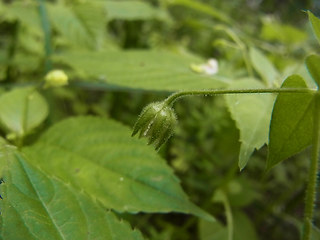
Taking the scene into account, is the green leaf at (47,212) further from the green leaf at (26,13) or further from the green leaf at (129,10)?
the green leaf at (129,10)

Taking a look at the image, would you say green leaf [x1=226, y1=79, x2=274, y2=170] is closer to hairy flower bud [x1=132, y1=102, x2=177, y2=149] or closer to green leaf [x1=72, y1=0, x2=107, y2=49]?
hairy flower bud [x1=132, y1=102, x2=177, y2=149]

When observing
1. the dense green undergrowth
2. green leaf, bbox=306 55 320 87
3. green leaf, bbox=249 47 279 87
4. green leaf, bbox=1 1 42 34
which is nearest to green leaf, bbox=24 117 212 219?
the dense green undergrowth

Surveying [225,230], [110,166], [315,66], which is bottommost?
[225,230]

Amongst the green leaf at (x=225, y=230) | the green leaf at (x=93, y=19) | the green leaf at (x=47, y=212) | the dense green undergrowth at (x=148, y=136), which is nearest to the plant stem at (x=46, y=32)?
the dense green undergrowth at (x=148, y=136)

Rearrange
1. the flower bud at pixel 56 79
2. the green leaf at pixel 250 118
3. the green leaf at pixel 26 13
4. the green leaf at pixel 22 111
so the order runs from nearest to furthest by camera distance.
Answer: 1. the green leaf at pixel 250 118
2. the green leaf at pixel 22 111
3. the flower bud at pixel 56 79
4. the green leaf at pixel 26 13

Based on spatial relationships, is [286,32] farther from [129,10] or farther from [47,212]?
[47,212]

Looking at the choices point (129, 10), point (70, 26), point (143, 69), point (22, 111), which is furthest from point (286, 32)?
point (22, 111)

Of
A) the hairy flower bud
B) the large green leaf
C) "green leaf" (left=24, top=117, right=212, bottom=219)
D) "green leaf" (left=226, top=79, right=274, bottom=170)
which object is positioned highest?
the hairy flower bud

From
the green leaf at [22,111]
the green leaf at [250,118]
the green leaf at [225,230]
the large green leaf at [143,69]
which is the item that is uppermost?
the green leaf at [250,118]
